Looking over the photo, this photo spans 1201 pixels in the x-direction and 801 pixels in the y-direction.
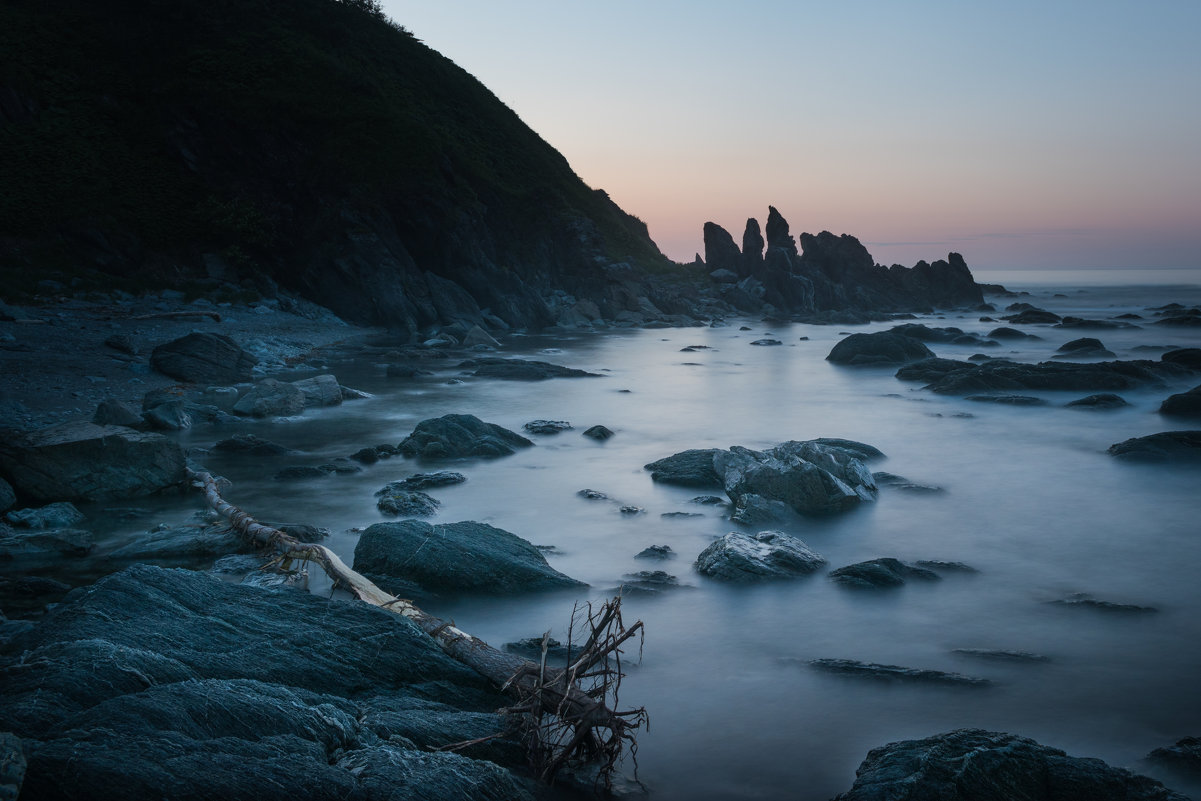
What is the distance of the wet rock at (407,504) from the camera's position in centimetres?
1234

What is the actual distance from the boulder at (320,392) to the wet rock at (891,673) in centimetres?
1582

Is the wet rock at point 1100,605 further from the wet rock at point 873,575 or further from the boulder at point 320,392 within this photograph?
the boulder at point 320,392

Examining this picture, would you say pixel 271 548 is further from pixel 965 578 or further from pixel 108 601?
pixel 965 578

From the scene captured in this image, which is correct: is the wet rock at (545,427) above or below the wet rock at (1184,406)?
below

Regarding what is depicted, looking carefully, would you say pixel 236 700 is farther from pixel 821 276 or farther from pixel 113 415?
pixel 821 276

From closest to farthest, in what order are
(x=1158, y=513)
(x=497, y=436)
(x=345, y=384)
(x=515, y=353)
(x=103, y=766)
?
(x=103, y=766) < (x=1158, y=513) < (x=497, y=436) < (x=345, y=384) < (x=515, y=353)

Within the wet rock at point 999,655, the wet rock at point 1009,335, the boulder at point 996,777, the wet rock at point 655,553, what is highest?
the wet rock at point 1009,335

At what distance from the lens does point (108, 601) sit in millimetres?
5766

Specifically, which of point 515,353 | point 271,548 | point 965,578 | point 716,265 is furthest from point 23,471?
point 716,265

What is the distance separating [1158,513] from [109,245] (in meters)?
39.5

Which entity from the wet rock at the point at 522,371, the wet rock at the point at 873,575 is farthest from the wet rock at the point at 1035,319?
the wet rock at the point at 873,575

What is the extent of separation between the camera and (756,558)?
1021 cm

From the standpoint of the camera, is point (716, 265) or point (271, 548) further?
point (716, 265)

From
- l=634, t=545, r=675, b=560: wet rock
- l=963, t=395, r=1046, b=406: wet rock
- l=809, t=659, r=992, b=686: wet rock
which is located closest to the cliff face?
l=963, t=395, r=1046, b=406: wet rock
